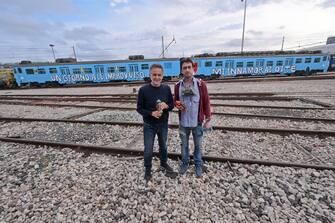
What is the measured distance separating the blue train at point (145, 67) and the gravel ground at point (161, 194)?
58.0ft

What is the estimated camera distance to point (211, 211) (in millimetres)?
2334

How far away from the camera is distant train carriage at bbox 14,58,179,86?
20.1 metres

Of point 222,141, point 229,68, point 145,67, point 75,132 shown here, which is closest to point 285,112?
point 222,141

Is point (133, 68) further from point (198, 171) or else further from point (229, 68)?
point (198, 171)

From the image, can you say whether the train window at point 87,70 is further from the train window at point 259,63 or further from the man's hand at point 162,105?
the man's hand at point 162,105

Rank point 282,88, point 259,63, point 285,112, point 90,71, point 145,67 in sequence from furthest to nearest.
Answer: point 259,63
point 90,71
point 145,67
point 282,88
point 285,112

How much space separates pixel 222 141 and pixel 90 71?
788 inches

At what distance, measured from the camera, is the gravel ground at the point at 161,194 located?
230 cm

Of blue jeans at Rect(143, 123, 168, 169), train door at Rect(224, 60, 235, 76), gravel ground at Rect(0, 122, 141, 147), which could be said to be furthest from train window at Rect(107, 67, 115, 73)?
blue jeans at Rect(143, 123, 168, 169)

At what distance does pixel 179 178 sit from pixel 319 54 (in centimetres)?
2707

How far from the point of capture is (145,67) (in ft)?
66.3

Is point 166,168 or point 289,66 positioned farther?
point 289,66

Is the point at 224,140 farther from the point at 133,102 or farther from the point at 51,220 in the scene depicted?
the point at 133,102

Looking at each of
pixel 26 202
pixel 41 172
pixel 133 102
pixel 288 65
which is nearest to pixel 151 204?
pixel 26 202
